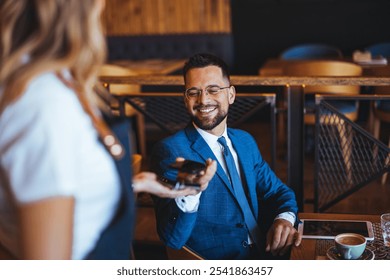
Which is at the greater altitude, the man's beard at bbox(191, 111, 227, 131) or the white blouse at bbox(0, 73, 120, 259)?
the white blouse at bbox(0, 73, 120, 259)

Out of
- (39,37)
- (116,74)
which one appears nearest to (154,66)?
(116,74)

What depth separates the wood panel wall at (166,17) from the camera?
224 inches

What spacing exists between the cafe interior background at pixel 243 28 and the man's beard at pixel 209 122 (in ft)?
8.11

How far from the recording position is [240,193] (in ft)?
6.18

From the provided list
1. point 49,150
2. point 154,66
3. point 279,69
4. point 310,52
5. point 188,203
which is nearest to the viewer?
point 49,150

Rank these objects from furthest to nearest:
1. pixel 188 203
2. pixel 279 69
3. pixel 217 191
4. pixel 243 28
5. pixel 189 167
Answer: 1. pixel 243 28
2. pixel 279 69
3. pixel 217 191
4. pixel 188 203
5. pixel 189 167

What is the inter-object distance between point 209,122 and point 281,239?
488 millimetres

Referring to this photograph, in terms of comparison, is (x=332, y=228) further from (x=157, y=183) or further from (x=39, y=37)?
(x=39, y=37)

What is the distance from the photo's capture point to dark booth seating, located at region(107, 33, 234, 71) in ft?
18.7

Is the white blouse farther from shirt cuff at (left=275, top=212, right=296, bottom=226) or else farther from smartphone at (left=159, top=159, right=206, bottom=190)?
shirt cuff at (left=275, top=212, right=296, bottom=226)

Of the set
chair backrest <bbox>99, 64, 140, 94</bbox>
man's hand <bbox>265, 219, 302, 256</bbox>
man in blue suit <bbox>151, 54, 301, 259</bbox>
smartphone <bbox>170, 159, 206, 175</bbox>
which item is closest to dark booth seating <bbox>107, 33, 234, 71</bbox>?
chair backrest <bbox>99, 64, 140, 94</bbox>

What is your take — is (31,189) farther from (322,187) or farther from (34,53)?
(322,187)

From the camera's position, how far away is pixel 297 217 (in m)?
1.90

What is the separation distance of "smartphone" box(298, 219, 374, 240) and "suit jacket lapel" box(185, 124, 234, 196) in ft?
0.95
